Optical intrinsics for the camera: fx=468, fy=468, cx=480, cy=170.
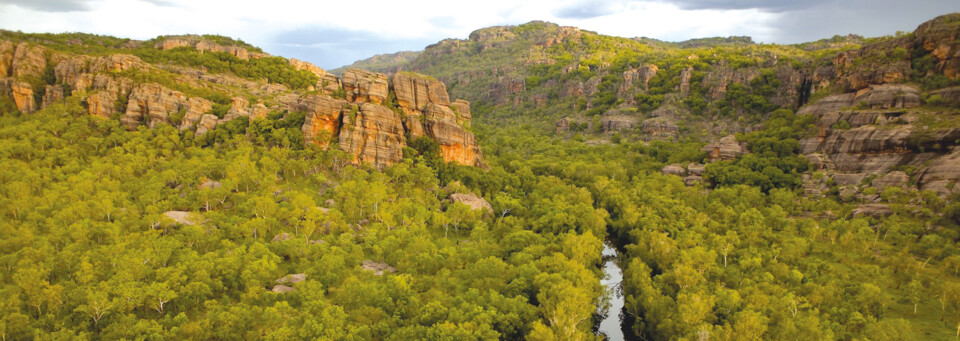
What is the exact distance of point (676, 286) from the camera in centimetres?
4691

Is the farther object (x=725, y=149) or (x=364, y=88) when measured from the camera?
(x=725, y=149)

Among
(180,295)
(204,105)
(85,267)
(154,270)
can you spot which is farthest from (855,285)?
(204,105)

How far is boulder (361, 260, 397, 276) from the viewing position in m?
50.8

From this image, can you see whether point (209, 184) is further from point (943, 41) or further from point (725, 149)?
point (943, 41)

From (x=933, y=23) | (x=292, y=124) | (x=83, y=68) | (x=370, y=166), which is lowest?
(x=370, y=166)

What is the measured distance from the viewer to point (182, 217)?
190 feet

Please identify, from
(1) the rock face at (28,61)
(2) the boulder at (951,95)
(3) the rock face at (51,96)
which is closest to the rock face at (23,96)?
(3) the rock face at (51,96)

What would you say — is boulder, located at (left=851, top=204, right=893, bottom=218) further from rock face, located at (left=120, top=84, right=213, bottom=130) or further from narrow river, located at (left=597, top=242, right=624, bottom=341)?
rock face, located at (left=120, top=84, right=213, bottom=130)

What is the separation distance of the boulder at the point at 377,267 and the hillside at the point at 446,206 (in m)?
0.58

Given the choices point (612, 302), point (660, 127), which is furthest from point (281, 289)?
point (660, 127)

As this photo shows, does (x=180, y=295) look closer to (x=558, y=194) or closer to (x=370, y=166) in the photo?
(x=370, y=166)

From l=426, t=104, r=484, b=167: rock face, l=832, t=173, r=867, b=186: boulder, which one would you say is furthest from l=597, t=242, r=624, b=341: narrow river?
l=832, t=173, r=867, b=186: boulder

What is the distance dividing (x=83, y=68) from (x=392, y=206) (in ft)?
225

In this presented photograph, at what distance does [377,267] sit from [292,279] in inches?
360
